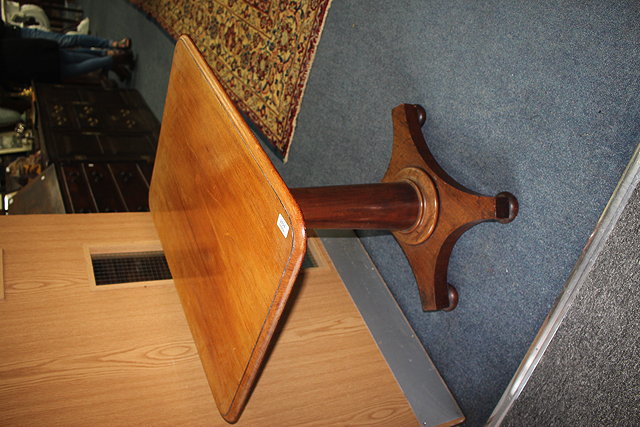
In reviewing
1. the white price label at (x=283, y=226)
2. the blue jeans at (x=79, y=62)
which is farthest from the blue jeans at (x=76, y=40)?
the white price label at (x=283, y=226)

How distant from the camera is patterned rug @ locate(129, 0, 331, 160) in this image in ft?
6.40

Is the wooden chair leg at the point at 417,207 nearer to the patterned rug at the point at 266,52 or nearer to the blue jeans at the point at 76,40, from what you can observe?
the patterned rug at the point at 266,52

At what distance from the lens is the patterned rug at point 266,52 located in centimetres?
195

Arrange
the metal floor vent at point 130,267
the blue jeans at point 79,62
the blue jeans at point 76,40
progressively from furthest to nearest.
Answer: the blue jeans at point 76,40, the blue jeans at point 79,62, the metal floor vent at point 130,267

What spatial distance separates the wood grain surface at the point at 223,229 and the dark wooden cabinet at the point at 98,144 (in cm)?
103

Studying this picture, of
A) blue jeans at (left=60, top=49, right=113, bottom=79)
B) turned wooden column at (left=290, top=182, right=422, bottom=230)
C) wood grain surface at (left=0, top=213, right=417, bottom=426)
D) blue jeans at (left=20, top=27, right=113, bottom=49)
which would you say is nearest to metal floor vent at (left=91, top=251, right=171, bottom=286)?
wood grain surface at (left=0, top=213, right=417, bottom=426)

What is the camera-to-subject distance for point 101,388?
102 cm

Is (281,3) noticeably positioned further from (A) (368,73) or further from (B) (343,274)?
(B) (343,274)

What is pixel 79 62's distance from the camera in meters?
3.47

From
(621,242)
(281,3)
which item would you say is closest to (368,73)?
(281,3)

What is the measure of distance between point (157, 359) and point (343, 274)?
0.63m

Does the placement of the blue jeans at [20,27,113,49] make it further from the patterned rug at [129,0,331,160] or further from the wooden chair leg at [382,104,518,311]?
the wooden chair leg at [382,104,518,311]

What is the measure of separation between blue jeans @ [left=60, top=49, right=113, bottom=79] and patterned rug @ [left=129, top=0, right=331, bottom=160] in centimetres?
120

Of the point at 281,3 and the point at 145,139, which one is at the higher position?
the point at 281,3
